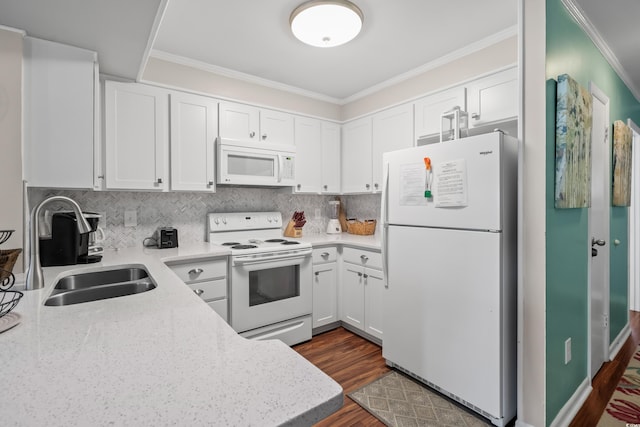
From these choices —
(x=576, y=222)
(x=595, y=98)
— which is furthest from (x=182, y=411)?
(x=595, y=98)

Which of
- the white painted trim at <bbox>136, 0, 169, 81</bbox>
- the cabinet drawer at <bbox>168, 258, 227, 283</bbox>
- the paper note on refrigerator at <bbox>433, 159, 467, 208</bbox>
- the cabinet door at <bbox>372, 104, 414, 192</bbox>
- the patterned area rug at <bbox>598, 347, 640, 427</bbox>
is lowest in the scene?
the patterned area rug at <bbox>598, 347, 640, 427</bbox>

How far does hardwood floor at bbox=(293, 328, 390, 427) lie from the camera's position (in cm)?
189

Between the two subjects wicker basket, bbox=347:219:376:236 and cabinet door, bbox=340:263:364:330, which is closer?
cabinet door, bbox=340:263:364:330

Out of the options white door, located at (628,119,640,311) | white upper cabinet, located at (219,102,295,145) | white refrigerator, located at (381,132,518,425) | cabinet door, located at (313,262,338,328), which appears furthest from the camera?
white door, located at (628,119,640,311)

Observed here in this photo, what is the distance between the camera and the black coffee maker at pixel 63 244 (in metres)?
1.85

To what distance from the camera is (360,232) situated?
11.5 feet

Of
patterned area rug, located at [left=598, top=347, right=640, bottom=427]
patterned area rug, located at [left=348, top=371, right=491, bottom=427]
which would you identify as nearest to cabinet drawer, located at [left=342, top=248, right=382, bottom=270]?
patterned area rug, located at [left=348, top=371, right=491, bottom=427]

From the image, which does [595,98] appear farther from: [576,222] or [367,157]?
[367,157]

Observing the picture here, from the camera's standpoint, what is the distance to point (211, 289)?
2.39 m

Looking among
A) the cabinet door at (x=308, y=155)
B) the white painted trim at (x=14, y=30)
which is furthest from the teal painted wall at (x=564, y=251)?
the white painted trim at (x=14, y=30)

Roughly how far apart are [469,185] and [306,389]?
1.57 m

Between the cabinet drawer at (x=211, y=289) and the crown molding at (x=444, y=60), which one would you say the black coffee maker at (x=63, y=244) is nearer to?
the cabinet drawer at (x=211, y=289)

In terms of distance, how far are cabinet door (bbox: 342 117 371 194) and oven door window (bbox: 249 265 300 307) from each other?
1178 millimetres

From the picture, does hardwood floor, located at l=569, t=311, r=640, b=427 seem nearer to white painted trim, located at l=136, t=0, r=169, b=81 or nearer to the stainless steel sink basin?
the stainless steel sink basin
